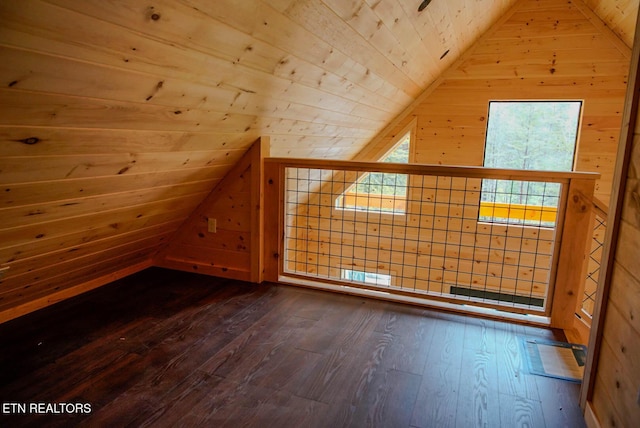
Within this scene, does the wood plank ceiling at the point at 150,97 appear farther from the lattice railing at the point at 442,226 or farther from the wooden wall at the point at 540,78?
the lattice railing at the point at 442,226

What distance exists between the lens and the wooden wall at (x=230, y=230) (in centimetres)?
289

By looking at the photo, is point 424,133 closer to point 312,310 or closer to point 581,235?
point 581,235

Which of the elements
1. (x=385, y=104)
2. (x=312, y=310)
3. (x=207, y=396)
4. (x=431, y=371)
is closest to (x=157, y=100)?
(x=207, y=396)

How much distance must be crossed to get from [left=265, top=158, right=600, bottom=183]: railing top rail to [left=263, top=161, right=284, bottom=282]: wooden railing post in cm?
9

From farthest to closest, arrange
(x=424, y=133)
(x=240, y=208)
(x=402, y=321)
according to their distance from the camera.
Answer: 1. (x=424, y=133)
2. (x=240, y=208)
3. (x=402, y=321)

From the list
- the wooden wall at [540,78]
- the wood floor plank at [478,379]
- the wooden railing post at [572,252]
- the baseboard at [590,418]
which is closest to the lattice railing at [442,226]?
the wooden wall at [540,78]

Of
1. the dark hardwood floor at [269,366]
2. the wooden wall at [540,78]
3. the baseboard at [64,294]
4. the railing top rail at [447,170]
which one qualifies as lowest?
the dark hardwood floor at [269,366]

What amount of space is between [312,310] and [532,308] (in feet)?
4.40

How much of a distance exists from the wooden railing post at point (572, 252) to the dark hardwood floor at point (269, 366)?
15 centimetres

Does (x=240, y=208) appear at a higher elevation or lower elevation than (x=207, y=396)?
higher

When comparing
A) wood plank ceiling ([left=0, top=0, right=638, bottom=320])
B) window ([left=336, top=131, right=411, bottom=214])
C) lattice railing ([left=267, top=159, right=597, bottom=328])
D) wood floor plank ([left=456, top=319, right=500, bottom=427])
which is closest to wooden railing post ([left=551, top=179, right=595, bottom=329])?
wood floor plank ([left=456, top=319, right=500, bottom=427])

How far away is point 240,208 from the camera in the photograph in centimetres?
296

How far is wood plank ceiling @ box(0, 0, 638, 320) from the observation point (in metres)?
1.21

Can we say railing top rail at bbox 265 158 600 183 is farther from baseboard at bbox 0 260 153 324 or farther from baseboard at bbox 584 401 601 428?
baseboard at bbox 0 260 153 324
